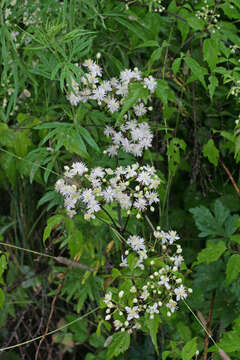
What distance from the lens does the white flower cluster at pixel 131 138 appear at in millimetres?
1650

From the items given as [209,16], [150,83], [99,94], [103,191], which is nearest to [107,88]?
[99,94]

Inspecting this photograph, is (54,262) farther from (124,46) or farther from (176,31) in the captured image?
(176,31)

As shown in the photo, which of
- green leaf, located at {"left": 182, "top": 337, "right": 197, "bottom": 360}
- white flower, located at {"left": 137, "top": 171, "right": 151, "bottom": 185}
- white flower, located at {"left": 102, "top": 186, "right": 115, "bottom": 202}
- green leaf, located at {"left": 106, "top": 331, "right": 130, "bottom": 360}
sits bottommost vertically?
green leaf, located at {"left": 182, "top": 337, "right": 197, "bottom": 360}

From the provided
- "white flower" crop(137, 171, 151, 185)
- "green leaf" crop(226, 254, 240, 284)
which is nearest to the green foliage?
"green leaf" crop(226, 254, 240, 284)

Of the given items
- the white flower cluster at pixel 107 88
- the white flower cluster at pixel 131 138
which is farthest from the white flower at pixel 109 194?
the white flower cluster at pixel 107 88

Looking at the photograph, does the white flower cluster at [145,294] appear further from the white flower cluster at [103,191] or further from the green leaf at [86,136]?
the green leaf at [86,136]

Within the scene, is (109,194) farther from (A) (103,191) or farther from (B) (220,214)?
(B) (220,214)

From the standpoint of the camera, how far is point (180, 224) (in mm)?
2340

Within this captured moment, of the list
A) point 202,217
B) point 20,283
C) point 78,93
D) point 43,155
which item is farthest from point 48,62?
point 20,283

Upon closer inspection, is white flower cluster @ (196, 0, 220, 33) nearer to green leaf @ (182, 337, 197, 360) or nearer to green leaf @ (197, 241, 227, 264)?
green leaf @ (197, 241, 227, 264)

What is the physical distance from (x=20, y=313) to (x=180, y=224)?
1.07m

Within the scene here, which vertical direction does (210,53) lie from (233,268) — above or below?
above

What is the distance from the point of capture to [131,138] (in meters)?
1.70

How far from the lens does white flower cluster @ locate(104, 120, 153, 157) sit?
65.0 inches
